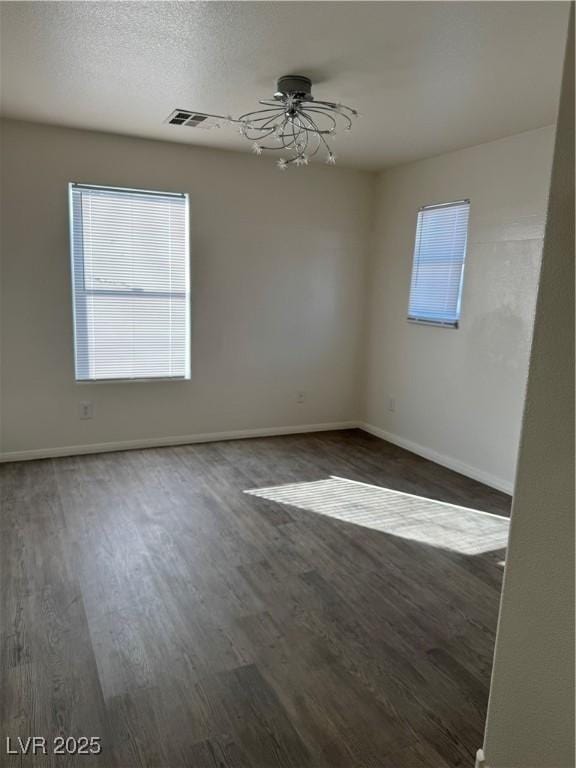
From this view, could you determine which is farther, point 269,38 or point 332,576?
point 332,576

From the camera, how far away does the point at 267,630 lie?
7.19ft

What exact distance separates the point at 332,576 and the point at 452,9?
2.53 meters

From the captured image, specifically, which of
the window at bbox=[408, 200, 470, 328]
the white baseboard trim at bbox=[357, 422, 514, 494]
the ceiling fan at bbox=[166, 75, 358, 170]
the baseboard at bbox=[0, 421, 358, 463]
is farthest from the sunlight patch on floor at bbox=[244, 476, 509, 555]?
the ceiling fan at bbox=[166, 75, 358, 170]

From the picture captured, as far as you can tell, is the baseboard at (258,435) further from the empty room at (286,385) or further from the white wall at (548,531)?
the white wall at (548,531)

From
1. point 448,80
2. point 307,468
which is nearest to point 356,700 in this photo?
point 307,468

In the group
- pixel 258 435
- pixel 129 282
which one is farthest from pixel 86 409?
pixel 258 435

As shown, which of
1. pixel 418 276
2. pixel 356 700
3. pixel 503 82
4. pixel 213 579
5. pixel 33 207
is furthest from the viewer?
pixel 418 276

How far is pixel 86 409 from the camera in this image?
4270 mm

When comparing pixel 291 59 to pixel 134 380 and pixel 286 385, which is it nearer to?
pixel 134 380

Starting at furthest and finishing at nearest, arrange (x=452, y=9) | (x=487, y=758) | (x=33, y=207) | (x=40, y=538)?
(x=33, y=207) → (x=40, y=538) → (x=452, y=9) → (x=487, y=758)

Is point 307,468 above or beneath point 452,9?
beneath

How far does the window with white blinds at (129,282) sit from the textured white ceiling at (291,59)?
69 centimetres

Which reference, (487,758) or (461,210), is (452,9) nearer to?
(461,210)

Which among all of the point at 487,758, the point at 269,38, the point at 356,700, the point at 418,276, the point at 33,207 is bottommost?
the point at 356,700
